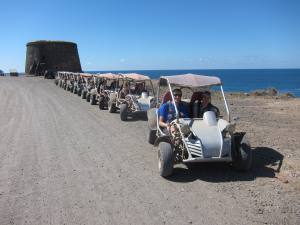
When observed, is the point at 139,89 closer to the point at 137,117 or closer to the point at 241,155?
the point at 137,117

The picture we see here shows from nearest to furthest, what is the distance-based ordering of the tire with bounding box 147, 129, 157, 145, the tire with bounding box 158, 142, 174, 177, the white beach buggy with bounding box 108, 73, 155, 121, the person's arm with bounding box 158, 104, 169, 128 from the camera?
1. the tire with bounding box 158, 142, 174, 177
2. the person's arm with bounding box 158, 104, 169, 128
3. the tire with bounding box 147, 129, 157, 145
4. the white beach buggy with bounding box 108, 73, 155, 121

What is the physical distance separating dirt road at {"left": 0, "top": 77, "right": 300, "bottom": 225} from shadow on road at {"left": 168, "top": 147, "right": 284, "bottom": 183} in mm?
18

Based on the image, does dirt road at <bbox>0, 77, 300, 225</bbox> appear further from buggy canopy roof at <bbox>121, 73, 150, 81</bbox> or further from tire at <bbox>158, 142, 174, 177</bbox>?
buggy canopy roof at <bbox>121, 73, 150, 81</bbox>

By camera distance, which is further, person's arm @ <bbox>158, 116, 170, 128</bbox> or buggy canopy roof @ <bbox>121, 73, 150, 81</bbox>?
buggy canopy roof @ <bbox>121, 73, 150, 81</bbox>

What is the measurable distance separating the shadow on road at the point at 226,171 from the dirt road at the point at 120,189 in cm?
2

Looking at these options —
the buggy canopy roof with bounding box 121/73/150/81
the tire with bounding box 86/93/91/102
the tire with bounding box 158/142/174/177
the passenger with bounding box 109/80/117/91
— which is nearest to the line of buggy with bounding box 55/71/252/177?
the tire with bounding box 158/142/174/177

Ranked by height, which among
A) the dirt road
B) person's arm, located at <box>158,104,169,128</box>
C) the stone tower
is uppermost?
the stone tower

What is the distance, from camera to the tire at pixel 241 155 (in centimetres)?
796

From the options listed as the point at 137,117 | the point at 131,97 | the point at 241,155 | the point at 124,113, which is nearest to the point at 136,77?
the point at 131,97

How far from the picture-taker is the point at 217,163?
8.70 m

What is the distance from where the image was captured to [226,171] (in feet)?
27.0

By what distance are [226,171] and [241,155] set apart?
1.56ft

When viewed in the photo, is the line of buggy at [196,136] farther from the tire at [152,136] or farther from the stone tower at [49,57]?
the stone tower at [49,57]

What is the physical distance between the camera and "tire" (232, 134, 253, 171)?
7957 millimetres
